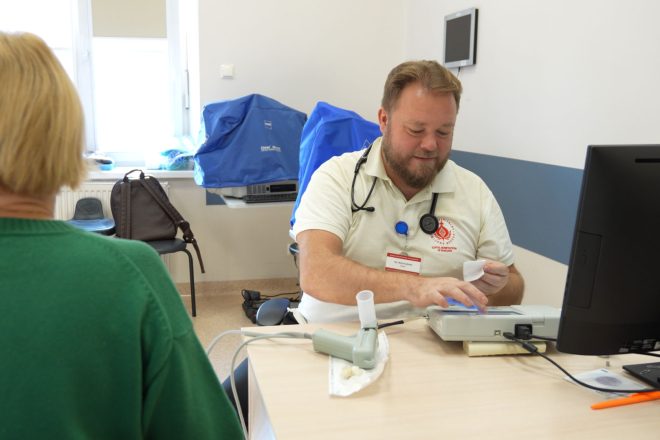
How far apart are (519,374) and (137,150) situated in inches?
148

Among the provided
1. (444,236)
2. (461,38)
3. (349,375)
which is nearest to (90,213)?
(461,38)

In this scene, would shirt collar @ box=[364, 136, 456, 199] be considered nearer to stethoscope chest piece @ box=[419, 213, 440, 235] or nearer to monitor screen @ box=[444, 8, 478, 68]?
stethoscope chest piece @ box=[419, 213, 440, 235]

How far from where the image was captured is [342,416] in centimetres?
108

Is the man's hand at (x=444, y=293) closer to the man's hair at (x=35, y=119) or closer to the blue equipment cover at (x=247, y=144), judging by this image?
the man's hair at (x=35, y=119)

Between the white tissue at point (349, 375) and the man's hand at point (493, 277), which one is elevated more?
the man's hand at point (493, 277)

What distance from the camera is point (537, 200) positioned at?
279 cm

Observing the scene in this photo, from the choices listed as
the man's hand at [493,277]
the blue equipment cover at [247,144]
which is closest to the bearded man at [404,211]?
the man's hand at [493,277]

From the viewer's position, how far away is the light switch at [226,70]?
13.3 feet

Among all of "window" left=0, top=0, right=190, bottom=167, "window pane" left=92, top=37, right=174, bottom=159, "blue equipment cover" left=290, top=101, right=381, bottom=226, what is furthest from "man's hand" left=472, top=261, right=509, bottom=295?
"window pane" left=92, top=37, right=174, bottom=159

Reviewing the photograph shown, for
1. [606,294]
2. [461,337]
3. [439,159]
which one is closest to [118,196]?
[439,159]

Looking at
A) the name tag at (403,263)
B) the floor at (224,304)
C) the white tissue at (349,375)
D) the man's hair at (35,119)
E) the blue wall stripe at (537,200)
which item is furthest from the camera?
the floor at (224,304)

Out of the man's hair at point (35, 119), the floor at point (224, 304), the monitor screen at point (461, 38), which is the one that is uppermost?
the monitor screen at point (461, 38)

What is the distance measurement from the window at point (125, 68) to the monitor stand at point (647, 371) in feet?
11.6

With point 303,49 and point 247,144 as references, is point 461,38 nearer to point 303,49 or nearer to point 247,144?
point 303,49
